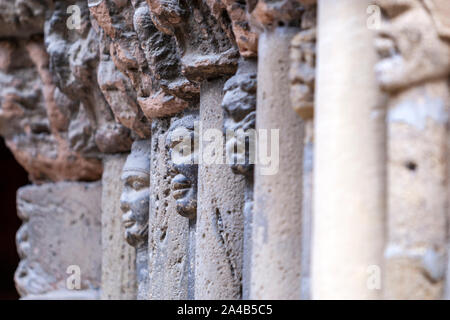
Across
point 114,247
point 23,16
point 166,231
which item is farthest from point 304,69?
point 23,16

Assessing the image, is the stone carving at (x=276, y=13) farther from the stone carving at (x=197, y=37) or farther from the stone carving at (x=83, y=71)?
the stone carving at (x=83, y=71)

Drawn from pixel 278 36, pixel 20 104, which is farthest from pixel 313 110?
pixel 20 104

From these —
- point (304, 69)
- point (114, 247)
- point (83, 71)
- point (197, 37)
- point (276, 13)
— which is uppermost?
point (83, 71)

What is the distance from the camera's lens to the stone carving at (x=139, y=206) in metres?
3.47

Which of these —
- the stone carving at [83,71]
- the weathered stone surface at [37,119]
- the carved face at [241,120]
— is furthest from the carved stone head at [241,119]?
the weathered stone surface at [37,119]

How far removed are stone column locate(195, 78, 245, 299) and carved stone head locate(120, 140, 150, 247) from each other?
0.83 meters

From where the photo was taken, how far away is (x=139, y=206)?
3.47 metres

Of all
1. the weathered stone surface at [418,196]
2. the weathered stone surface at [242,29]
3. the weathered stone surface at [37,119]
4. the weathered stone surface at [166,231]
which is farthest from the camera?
the weathered stone surface at [37,119]

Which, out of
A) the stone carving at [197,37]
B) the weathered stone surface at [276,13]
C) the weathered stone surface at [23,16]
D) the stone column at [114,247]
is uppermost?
the weathered stone surface at [23,16]

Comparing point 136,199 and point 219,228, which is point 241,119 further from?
point 136,199

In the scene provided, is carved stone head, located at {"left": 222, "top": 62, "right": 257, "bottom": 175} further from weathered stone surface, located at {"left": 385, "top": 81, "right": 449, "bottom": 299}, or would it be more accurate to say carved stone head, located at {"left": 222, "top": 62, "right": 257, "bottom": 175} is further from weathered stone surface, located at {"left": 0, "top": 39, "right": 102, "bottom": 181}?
weathered stone surface, located at {"left": 0, "top": 39, "right": 102, "bottom": 181}

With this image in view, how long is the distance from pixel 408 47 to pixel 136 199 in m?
2.00
